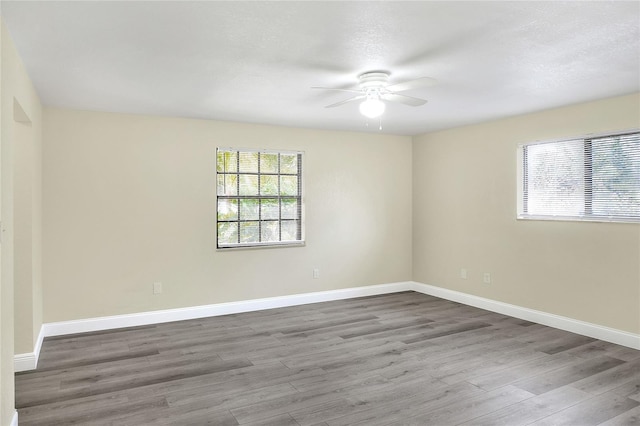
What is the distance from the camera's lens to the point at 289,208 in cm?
569

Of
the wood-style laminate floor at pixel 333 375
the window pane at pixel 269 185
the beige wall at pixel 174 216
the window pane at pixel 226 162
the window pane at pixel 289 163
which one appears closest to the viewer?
the wood-style laminate floor at pixel 333 375

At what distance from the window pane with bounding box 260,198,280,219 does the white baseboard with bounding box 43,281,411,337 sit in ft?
3.41

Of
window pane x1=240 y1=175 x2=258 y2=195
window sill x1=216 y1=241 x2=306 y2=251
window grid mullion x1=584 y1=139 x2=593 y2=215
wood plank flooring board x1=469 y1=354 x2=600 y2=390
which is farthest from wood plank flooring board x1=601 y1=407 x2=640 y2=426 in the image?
window pane x1=240 y1=175 x2=258 y2=195

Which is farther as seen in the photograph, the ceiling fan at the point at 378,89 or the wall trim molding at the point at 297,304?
the wall trim molding at the point at 297,304

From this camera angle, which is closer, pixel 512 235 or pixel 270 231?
pixel 512 235

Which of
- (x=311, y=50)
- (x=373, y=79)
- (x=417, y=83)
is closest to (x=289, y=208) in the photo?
(x=373, y=79)

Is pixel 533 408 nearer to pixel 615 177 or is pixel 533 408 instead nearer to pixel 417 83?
pixel 417 83

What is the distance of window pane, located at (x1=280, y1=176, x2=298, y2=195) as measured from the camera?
18.5ft

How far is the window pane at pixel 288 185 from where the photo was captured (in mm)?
5629

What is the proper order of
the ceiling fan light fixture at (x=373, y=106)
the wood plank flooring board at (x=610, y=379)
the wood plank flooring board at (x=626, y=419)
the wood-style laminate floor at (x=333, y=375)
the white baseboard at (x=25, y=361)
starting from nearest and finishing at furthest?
1. the wood plank flooring board at (x=626, y=419)
2. the wood-style laminate floor at (x=333, y=375)
3. the wood plank flooring board at (x=610, y=379)
4. the ceiling fan light fixture at (x=373, y=106)
5. the white baseboard at (x=25, y=361)

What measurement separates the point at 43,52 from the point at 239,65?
123 centimetres

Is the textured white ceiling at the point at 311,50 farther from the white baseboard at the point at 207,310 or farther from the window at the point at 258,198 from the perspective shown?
the white baseboard at the point at 207,310

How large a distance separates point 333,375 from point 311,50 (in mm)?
2361

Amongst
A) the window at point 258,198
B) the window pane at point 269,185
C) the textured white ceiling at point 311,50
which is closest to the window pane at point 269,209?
the window at point 258,198
